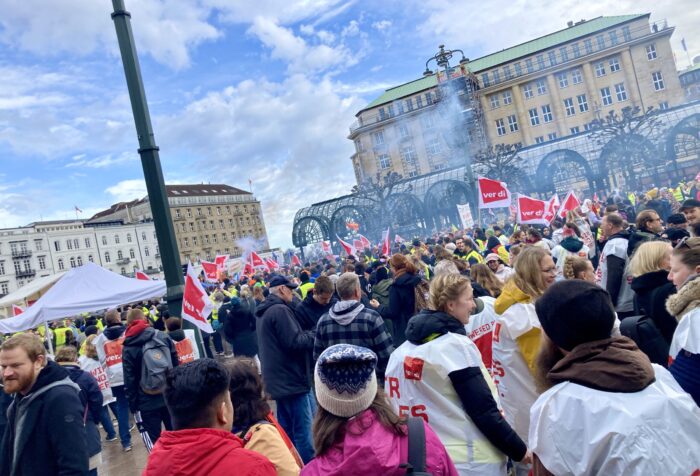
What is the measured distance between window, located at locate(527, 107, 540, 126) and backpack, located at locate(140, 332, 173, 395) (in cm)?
6769

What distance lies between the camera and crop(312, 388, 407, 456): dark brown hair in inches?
80.4

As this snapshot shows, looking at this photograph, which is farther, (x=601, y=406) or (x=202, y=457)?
(x=202, y=457)

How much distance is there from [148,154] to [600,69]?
68.6 metres

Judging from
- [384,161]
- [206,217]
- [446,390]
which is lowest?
[446,390]

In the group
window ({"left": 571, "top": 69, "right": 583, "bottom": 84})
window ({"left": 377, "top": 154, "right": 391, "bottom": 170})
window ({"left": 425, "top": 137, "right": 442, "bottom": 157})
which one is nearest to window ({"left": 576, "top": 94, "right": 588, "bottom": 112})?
window ({"left": 571, "top": 69, "right": 583, "bottom": 84})

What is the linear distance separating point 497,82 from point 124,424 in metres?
67.9

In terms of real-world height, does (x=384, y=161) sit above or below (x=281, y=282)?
above

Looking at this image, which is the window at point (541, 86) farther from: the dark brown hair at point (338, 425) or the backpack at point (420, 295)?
the dark brown hair at point (338, 425)

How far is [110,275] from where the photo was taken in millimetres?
12320

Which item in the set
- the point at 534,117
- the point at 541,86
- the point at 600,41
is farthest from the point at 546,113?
the point at 600,41

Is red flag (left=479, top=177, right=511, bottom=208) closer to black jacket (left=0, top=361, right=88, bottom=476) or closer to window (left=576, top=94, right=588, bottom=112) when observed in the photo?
black jacket (left=0, top=361, right=88, bottom=476)

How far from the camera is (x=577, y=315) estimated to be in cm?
197

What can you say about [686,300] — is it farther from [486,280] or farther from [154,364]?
[154,364]

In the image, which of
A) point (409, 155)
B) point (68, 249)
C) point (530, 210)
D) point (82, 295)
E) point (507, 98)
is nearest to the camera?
point (82, 295)
